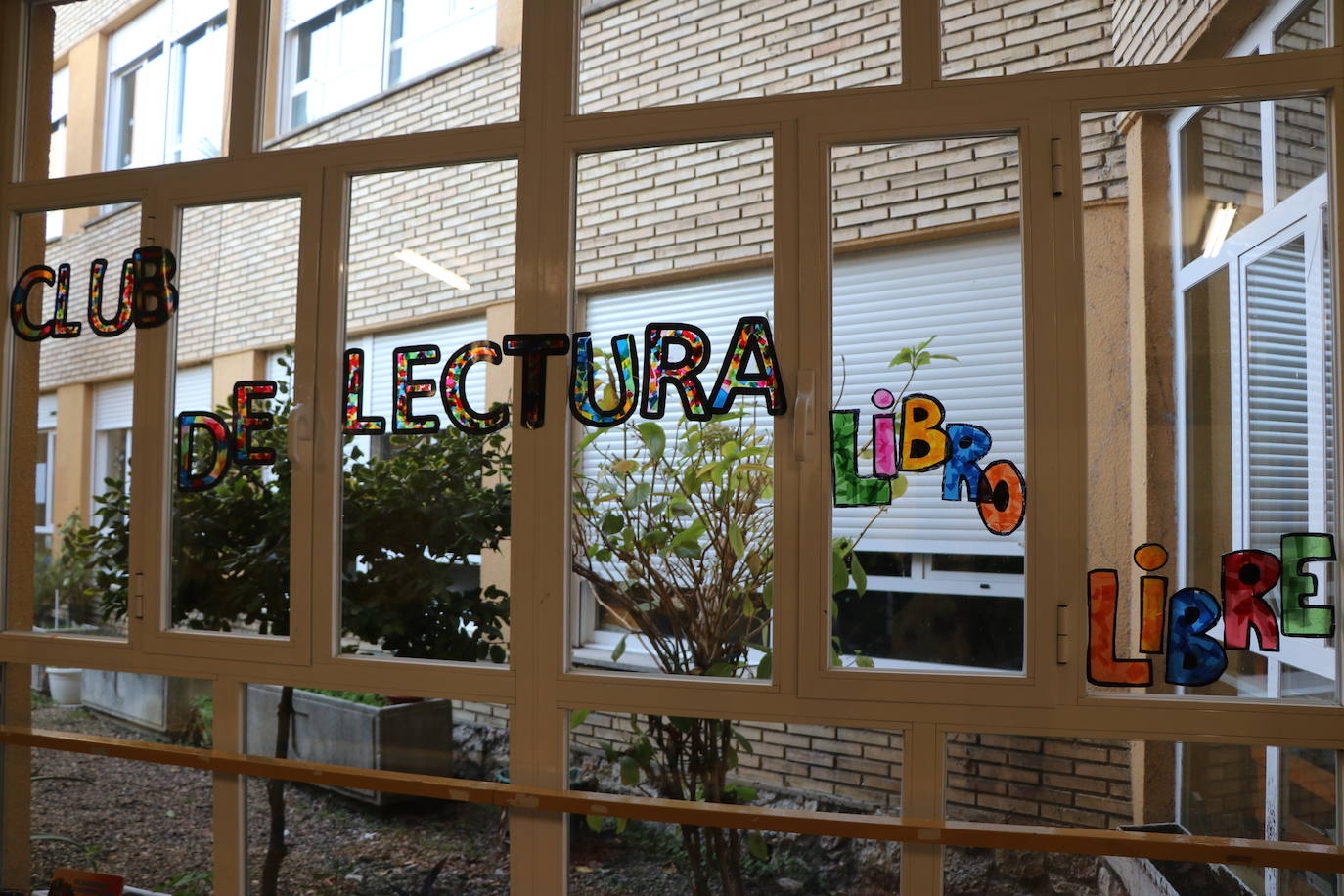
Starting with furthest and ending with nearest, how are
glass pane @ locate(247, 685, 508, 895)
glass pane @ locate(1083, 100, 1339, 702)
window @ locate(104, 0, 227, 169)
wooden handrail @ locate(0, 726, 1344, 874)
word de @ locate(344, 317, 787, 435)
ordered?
window @ locate(104, 0, 227, 169), glass pane @ locate(247, 685, 508, 895), word de @ locate(344, 317, 787, 435), glass pane @ locate(1083, 100, 1339, 702), wooden handrail @ locate(0, 726, 1344, 874)

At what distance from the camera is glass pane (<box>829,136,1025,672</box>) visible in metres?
2.16

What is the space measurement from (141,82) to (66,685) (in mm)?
1944

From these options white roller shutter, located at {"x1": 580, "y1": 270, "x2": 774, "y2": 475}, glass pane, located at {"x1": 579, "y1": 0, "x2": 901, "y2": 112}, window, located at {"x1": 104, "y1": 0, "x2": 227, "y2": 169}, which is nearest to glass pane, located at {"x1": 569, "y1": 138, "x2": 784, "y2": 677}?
white roller shutter, located at {"x1": 580, "y1": 270, "x2": 774, "y2": 475}

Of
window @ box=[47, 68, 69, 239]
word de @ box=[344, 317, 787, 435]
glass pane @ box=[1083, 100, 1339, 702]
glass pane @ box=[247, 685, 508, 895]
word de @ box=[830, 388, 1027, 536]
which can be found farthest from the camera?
window @ box=[47, 68, 69, 239]

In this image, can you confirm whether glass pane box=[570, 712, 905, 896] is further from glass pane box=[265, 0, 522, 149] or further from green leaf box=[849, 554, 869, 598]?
glass pane box=[265, 0, 522, 149]

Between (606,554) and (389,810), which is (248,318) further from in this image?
(389,810)

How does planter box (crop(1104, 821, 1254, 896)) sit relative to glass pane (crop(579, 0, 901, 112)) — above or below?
below

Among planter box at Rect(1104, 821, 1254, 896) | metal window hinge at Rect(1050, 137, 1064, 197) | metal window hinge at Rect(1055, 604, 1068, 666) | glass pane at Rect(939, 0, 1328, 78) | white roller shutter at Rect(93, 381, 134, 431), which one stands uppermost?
glass pane at Rect(939, 0, 1328, 78)

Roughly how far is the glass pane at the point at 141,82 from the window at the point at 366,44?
259 millimetres

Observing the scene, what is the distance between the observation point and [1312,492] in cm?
204

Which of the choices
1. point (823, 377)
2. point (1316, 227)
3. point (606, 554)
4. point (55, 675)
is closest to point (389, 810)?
point (606, 554)

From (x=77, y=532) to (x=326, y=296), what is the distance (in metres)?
1.22

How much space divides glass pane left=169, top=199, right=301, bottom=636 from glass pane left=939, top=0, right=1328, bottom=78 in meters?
1.89

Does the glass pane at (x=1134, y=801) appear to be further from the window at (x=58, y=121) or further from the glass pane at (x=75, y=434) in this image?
the window at (x=58, y=121)
